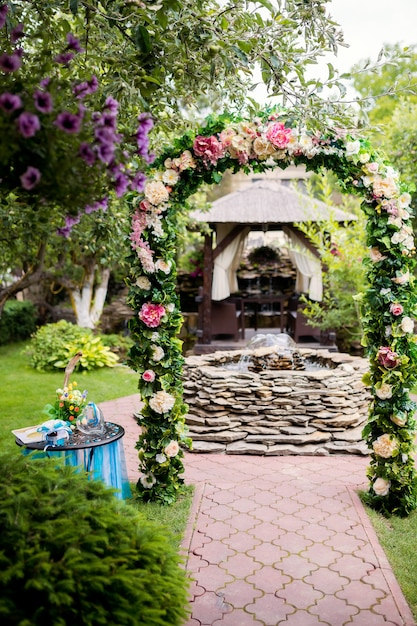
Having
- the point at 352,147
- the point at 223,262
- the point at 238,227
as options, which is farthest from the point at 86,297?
the point at 352,147

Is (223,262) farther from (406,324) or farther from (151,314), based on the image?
(406,324)

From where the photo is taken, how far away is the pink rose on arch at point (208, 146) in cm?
491

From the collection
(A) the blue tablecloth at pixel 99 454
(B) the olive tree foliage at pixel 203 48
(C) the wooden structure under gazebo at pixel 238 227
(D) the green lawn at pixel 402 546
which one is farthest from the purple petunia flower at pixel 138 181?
(C) the wooden structure under gazebo at pixel 238 227

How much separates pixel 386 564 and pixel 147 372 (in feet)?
8.37

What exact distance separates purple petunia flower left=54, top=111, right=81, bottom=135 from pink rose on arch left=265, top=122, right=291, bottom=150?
3250 millimetres

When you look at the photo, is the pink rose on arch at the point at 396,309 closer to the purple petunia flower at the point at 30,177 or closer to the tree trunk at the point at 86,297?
the purple petunia flower at the point at 30,177

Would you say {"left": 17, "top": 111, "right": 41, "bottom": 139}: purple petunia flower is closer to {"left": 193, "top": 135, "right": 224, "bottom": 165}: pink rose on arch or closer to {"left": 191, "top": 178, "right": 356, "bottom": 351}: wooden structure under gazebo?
{"left": 193, "top": 135, "right": 224, "bottom": 165}: pink rose on arch

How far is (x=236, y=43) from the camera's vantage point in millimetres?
3283

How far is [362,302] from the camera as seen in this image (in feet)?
17.6

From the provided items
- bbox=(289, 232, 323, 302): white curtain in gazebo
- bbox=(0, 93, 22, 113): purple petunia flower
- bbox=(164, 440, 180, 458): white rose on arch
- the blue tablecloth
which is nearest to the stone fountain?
bbox=(164, 440, 180, 458): white rose on arch

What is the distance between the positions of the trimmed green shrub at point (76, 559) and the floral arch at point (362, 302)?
7.61 feet

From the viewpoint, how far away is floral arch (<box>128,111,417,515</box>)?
4.94 meters

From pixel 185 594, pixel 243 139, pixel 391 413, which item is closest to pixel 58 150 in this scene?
pixel 185 594

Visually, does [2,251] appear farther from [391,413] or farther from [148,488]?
[391,413]
